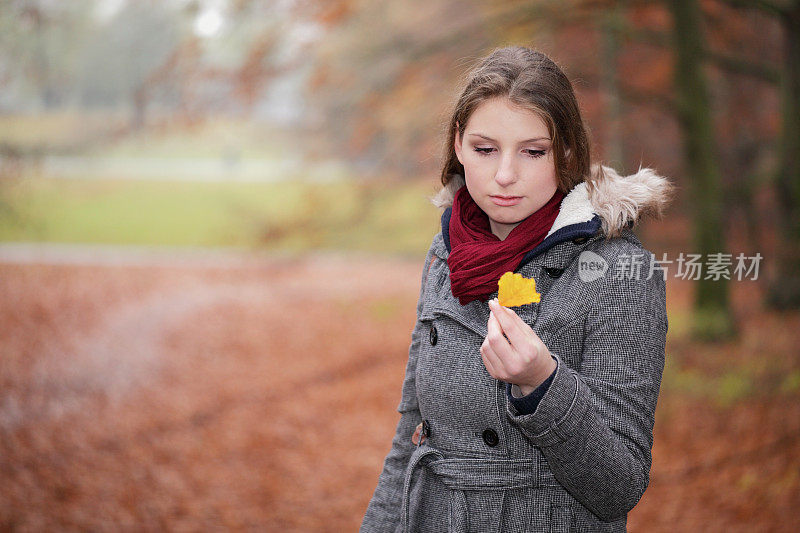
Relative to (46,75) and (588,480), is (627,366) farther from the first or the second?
(46,75)

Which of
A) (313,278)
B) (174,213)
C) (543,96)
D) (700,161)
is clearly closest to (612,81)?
(700,161)

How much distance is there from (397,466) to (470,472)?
0.27 metres

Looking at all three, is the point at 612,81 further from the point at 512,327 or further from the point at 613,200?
the point at 512,327

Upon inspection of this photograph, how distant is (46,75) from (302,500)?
5.29 metres

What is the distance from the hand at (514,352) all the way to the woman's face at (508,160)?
0.99 ft

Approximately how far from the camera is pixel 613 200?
1.37 meters

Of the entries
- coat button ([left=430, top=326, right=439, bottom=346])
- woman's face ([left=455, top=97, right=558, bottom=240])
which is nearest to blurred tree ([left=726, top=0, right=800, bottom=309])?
woman's face ([left=455, top=97, right=558, bottom=240])

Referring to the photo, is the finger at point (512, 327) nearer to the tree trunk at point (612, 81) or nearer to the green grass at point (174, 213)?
the tree trunk at point (612, 81)

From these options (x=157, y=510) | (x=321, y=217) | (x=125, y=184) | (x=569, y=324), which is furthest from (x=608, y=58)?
(x=125, y=184)

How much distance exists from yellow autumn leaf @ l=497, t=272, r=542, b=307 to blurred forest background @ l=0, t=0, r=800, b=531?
1.73 ft

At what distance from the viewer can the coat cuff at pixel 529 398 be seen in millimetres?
1218

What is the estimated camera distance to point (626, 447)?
4.15ft

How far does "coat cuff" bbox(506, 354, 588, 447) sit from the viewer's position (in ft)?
3.96

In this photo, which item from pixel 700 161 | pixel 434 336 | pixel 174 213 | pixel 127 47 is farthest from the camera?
pixel 174 213
